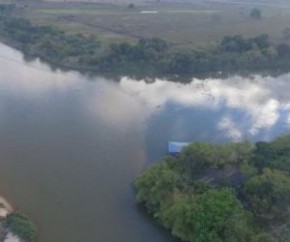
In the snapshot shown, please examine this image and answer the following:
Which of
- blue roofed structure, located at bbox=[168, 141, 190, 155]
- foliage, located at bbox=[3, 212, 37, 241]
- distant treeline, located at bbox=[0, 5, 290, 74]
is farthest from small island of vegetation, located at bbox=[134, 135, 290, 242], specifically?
distant treeline, located at bbox=[0, 5, 290, 74]

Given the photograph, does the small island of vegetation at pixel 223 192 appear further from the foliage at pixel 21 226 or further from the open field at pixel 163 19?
the open field at pixel 163 19

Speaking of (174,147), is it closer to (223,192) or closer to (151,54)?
(223,192)

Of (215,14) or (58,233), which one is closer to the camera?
(58,233)

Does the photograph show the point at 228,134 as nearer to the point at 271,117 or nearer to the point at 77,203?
the point at 271,117

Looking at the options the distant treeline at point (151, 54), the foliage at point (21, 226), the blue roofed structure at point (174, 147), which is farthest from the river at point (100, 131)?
the distant treeline at point (151, 54)

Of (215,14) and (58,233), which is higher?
(215,14)

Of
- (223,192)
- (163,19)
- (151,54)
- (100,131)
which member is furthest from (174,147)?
(163,19)

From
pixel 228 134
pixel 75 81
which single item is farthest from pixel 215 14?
pixel 228 134
